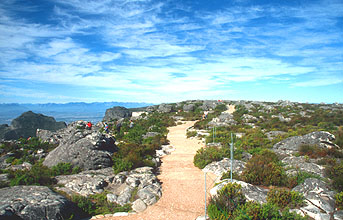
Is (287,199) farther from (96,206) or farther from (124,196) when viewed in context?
(96,206)

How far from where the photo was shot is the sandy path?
770 cm

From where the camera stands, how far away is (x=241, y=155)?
13.8 meters

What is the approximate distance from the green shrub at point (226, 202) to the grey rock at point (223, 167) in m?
3.41

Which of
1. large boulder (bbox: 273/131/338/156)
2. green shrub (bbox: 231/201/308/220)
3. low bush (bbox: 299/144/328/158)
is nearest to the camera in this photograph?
green shrub (bbox: 231/201/308/220)

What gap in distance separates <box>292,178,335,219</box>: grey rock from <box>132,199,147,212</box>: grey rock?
610cm

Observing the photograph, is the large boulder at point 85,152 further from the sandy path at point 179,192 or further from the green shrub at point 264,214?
the green shrub at point 264,214

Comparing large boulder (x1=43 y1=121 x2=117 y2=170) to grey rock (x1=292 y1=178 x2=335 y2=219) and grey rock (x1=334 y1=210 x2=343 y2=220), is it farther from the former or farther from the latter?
grey rock (x1=334 y1=210 x2=343 y2=220)

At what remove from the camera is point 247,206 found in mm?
6766

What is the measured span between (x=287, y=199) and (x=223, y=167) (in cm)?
477

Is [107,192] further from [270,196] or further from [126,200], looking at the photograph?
[270,196]

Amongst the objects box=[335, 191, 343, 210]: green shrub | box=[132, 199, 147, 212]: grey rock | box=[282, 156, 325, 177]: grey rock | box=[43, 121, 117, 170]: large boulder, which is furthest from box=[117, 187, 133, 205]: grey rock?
box=[282, 156, 325, 177]: grey rock

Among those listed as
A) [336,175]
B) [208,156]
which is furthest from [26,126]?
[336,175]

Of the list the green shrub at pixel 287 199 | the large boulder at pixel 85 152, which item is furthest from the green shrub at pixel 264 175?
the large boulder at pixel 85 152

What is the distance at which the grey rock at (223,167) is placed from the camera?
448 inches
